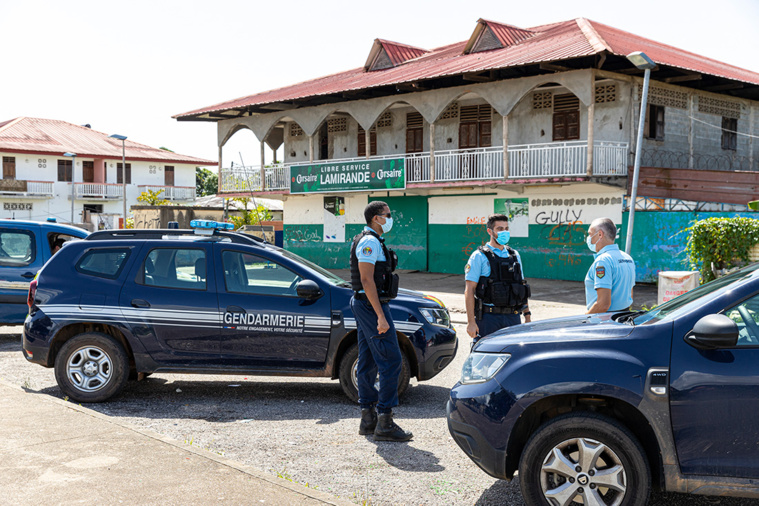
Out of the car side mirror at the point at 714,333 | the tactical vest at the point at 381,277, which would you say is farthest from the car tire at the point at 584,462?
the tactical vest at the point at 381,277

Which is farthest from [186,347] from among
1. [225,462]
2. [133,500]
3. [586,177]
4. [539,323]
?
[586,177]

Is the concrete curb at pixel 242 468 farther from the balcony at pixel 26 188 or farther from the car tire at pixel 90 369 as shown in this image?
the balcony at pixel 26 188

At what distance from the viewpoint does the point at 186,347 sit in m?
6.97

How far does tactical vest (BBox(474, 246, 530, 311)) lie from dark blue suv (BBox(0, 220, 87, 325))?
→ 6643 mm

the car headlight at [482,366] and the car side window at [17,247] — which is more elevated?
the car side window at [17,247]

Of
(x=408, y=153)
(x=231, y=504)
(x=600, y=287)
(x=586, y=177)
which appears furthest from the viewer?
(x=408, y=153)

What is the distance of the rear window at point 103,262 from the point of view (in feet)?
23.7

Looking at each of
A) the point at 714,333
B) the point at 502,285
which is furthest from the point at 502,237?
the point at 714,333

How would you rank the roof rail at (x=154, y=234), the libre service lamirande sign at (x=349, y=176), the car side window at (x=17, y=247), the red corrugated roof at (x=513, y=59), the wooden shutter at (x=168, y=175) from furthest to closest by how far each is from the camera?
the wooden shutter at (x=168, y=175), the libre service lamirande sign at (x=349, y=176), the red corrugated roof at (x=513, y=59), the car side window at (x=17, y=247), the roof rail at (x=154, y=234)

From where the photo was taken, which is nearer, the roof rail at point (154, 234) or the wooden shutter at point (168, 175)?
the roof rail at point (154, 234)

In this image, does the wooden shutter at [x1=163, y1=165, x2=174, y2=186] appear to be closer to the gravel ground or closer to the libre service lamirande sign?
the libre service lamirande sign

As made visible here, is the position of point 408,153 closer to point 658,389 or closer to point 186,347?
point 186,347

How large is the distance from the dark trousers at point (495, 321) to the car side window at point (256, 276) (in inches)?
69.8

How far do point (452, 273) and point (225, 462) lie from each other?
2098 cm
